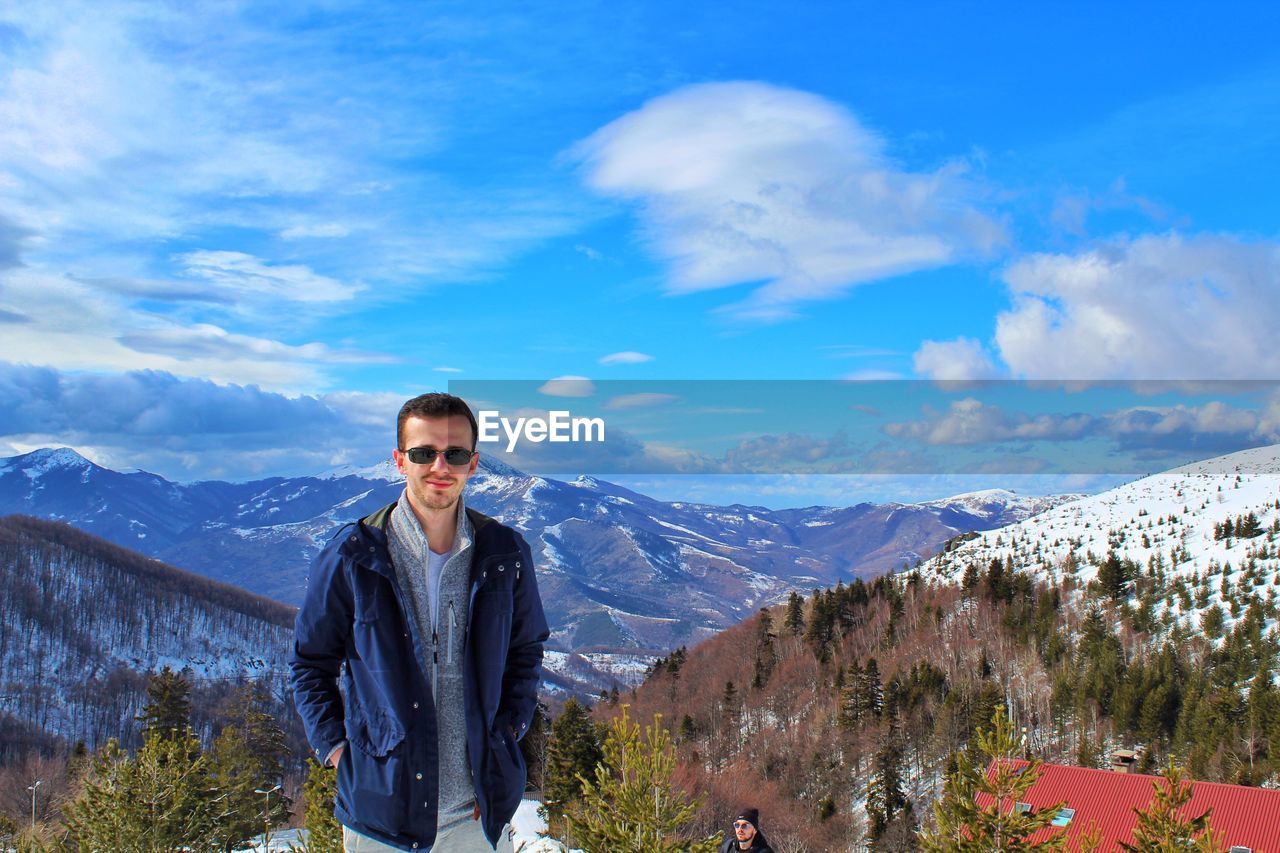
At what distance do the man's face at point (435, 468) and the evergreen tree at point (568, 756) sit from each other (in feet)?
147

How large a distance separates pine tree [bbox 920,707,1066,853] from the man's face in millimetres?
12130

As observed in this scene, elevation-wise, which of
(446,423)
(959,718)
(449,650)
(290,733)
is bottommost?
(290,733)

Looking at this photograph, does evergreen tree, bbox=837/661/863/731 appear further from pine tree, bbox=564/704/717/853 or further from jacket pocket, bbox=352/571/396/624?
jacket pocket, bbox=352/571/396/624

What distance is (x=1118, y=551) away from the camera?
15300 centimetres

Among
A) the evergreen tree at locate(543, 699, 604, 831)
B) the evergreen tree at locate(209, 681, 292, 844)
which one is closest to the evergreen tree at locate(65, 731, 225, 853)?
the evergreen tree at locate(209, 681, 292, 844)

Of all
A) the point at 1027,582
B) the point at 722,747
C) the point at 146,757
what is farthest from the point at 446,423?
the point at 1027,582

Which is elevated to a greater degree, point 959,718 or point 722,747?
point 959,718

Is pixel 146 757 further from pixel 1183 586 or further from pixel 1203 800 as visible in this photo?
pixel 1183 586

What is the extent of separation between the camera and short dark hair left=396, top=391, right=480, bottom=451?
5301 millimetres

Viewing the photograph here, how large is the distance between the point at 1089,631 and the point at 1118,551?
50861 mm

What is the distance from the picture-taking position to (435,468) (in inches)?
207

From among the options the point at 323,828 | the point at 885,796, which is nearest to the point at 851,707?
the point at 885,796

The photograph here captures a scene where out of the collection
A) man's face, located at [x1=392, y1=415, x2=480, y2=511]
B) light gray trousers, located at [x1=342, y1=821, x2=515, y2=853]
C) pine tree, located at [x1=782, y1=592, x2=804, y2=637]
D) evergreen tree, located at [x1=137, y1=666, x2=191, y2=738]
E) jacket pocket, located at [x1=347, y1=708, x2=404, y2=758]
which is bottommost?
pine tree, located at [x1=782, y1=592, x2=804, y2=637]

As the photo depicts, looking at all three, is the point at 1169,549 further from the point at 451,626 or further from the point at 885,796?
the point at 451,626
